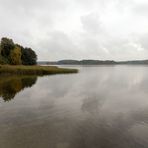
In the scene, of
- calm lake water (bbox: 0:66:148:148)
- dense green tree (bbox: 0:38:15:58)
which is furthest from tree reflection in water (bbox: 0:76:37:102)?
dense green tree (bbox: 0:38:15:58)

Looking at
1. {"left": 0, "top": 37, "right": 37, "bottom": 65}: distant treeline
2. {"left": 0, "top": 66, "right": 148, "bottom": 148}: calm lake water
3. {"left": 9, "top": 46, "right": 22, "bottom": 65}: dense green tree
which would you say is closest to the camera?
{"left": 0, "top": 66, "right": 148, "bottom": 148}: calm lake water

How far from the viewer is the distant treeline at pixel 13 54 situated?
84.2 m

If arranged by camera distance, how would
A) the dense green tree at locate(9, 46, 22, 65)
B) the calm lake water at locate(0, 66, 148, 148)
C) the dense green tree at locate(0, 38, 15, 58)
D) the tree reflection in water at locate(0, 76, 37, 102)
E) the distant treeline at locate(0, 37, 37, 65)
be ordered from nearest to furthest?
1. the calm lake water at locate(0, 66, 148, 148)
2. the tree reflection in water at locate(0, 76, 37, 102)
3. the dense green tree at locate(9, 46, 22, 65)
4. the distant treeline at locate(0, 37, 37, 65)
5. the dense green tree at locate(0, 38, 15, 58)

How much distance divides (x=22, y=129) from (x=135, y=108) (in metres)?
12.1

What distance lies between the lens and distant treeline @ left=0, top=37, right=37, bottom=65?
8419cm

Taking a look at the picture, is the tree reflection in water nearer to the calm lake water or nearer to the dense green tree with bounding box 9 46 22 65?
the calm lake water

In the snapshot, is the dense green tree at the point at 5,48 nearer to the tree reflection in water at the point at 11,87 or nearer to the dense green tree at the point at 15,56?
the dense green tree at the point at 15,56

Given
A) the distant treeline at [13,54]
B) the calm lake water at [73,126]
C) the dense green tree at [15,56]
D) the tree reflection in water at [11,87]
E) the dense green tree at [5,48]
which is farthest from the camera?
the dense green tree at [5,48]

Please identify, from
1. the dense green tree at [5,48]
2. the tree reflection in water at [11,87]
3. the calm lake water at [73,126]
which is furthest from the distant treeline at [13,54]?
the calm lake water at [73,126]

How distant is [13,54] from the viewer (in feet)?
276

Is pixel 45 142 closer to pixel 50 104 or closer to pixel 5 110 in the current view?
pixel 5 110

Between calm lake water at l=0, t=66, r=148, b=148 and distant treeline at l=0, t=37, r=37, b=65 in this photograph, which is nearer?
calm lake water at l=0, t=66, r=148, b=148

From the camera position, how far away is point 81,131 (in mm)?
13203

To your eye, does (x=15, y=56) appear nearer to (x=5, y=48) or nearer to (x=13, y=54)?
(x=13, y=54)
